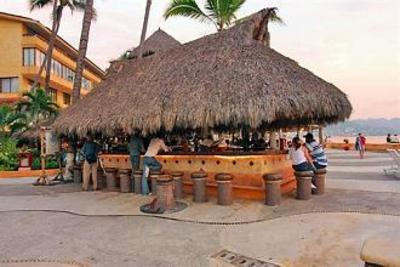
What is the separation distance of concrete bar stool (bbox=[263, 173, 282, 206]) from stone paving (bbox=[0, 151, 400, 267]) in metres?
0.21

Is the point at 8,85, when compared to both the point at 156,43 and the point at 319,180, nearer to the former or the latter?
the point at 156,43

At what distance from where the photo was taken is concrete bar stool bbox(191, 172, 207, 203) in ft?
28.8

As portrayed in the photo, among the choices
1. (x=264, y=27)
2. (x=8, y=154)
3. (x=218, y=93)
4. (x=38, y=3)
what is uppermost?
(x=38, y=3)

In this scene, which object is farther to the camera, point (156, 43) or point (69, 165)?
point (156, 43)

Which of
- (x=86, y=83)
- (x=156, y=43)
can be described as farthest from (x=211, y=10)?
(x=86, y=83)

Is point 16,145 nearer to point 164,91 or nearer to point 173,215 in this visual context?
point 164,91

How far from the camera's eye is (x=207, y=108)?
8.62 metres

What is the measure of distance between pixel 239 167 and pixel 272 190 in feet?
3.69

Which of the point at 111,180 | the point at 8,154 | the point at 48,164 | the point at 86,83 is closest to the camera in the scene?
the point at 111,180

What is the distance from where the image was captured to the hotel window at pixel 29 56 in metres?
32.5

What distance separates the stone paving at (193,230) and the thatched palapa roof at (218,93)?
6.42 feet

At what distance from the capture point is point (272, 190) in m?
8.18

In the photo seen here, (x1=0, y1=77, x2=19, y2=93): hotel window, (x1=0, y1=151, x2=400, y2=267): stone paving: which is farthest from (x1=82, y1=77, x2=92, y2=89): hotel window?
(x1=0, y1=151, x2=400, y2=267): stone paving

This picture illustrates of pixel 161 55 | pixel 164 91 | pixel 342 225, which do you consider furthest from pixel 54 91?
pixel 342 225
